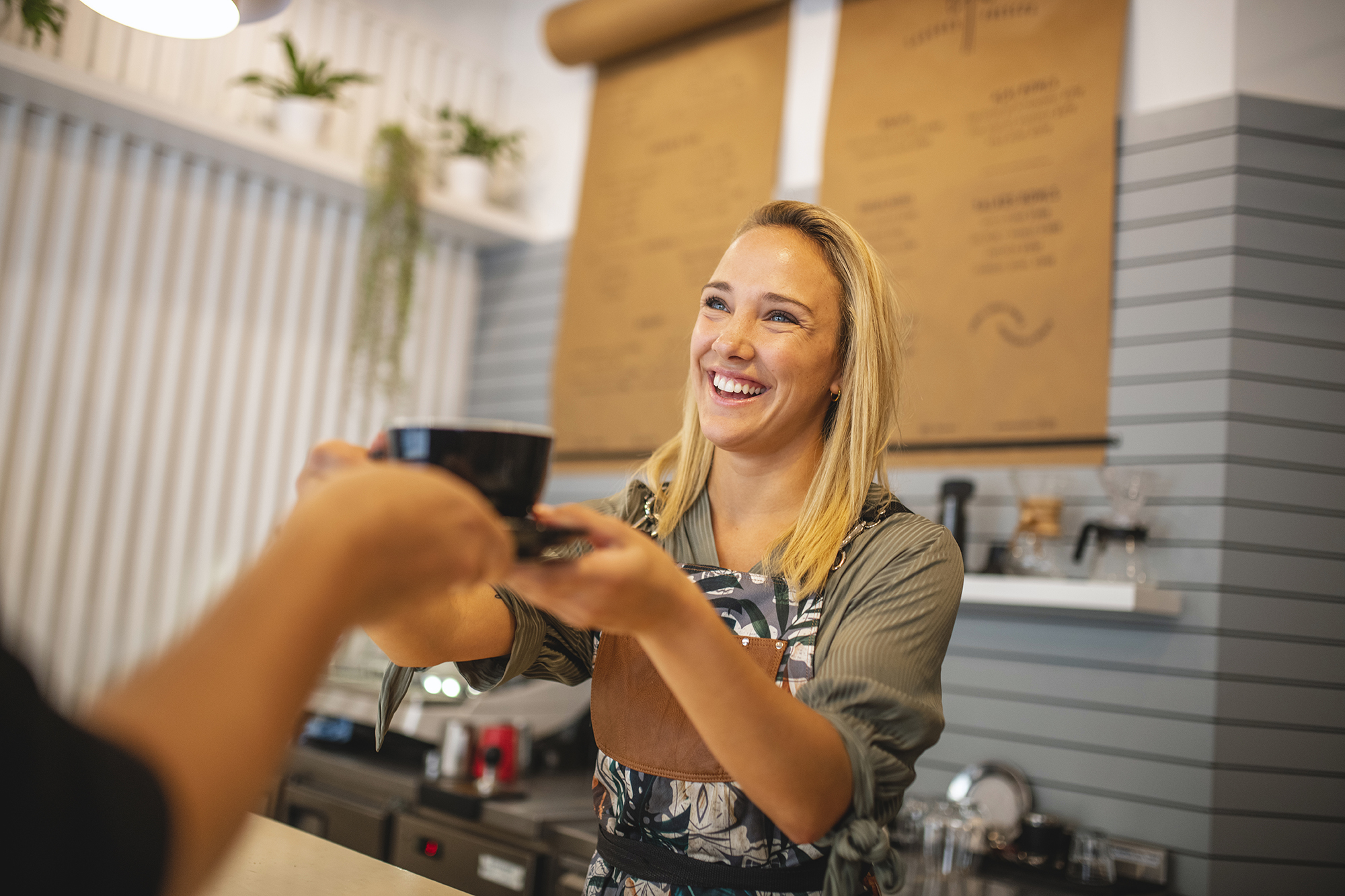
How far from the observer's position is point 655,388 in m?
3.49

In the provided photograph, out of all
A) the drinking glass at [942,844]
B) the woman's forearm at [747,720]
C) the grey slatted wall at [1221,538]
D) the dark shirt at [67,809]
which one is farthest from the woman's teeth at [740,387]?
the grey slatted wall at [1221,538]

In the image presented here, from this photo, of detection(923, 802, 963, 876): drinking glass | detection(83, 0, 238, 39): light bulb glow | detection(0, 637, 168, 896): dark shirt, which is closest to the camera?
detection(0, 637, 168, 896): dark shirt

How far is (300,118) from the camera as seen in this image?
135 inches

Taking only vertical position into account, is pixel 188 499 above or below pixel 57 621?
above

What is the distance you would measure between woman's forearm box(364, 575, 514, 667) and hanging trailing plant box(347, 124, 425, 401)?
2.73m

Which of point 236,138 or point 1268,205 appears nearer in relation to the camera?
point 1268,205

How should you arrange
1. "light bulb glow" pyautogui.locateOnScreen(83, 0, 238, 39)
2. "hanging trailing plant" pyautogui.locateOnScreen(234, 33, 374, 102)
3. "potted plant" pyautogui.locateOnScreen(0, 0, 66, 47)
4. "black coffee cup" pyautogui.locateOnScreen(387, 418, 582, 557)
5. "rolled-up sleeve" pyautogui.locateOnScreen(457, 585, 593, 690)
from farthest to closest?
"hanging trailing plant" pyautogui.locateOnScreen(234, 33, 374, 102), "potted plant" pyautogui.locateOnScreen(0, 0, 66, 47), "light bulb glow" pyautogui.locateOnScreen(83, 0, 238, 39), "rolled-up sleeve" pyautogui.locateOnScreen(457, 585, 593, 690), "black coffee cup" pyautogui.locateOnScreen(387, 418, 582, 557)

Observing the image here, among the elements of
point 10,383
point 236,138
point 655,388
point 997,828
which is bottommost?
point 997,828

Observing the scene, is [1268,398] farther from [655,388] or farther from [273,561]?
[273,561]

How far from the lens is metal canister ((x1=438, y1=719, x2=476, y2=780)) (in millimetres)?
2596

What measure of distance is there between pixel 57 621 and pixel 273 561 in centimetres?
318

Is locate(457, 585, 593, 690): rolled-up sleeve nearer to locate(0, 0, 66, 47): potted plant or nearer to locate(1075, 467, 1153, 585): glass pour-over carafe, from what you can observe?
locate(1075, 467, 1153, 585): glass pour-over carafe

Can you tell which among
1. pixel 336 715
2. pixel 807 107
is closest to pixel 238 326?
pixel 336 715

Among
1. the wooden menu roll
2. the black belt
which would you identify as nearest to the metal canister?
the black belt
